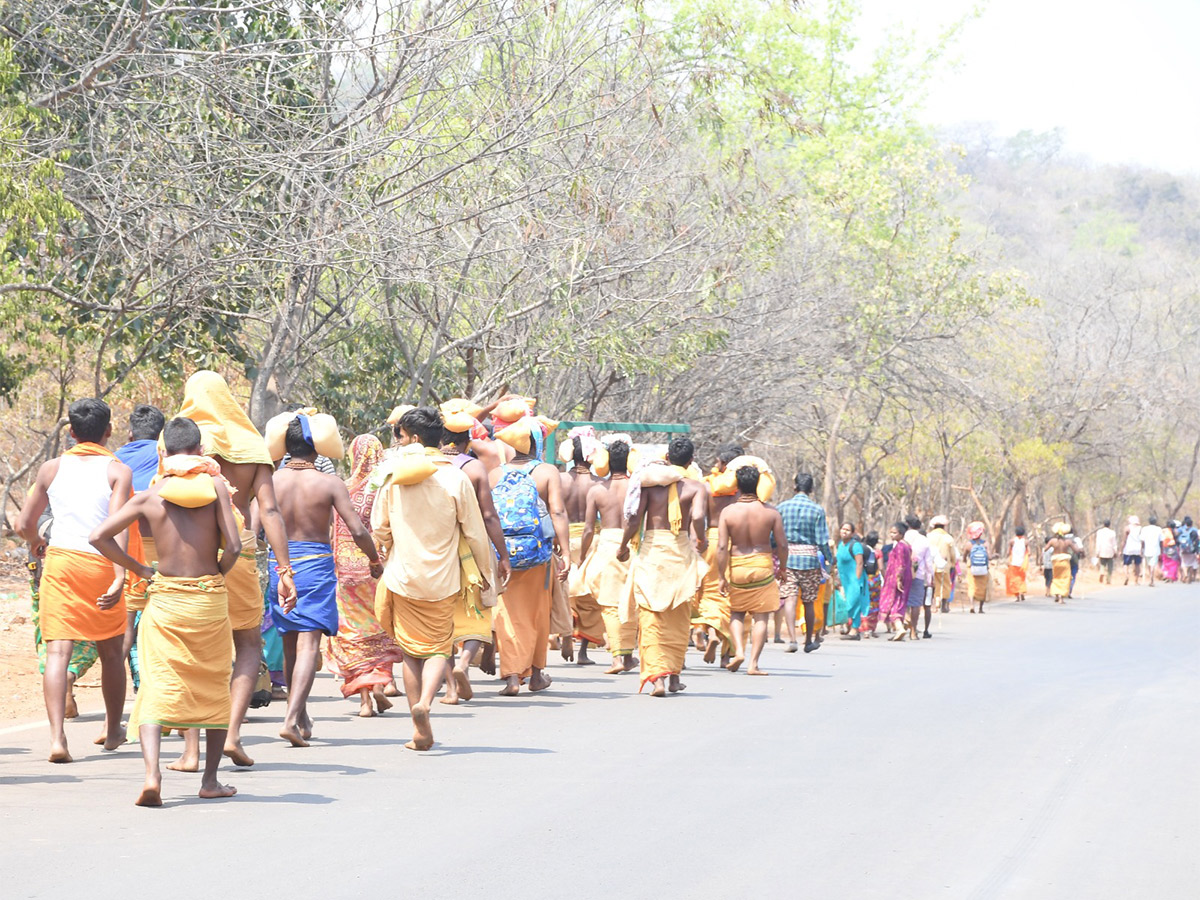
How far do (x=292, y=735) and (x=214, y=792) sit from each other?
1602 millimetres

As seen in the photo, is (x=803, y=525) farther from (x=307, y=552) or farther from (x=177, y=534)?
(x=177, y=534)

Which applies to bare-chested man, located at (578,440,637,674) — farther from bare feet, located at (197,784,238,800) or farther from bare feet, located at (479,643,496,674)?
bare feet, located at (197,784,238,800)

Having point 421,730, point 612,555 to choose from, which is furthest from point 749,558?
point 421,730

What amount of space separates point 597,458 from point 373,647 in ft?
14.8

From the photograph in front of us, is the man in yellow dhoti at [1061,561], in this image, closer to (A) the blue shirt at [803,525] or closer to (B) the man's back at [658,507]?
(A) the blue shirt at [803,525]

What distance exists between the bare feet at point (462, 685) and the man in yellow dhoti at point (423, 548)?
2.01 meters

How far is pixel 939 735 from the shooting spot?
10.1m

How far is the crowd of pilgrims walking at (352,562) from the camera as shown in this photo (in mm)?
7230

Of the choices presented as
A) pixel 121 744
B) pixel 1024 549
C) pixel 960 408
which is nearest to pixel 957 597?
pixel 1024 549

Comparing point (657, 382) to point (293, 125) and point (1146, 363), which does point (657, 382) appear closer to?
point (293, 125)

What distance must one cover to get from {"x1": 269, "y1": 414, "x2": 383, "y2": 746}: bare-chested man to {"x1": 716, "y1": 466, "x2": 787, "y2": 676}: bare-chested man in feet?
16.9

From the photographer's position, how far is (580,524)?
1463cm

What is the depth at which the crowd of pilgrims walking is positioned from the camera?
7.23 meters

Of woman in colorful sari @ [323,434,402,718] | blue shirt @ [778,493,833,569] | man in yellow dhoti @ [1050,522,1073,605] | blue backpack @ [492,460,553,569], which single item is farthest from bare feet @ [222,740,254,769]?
man in yellow dhoti @ [1050,522,1073,605]
